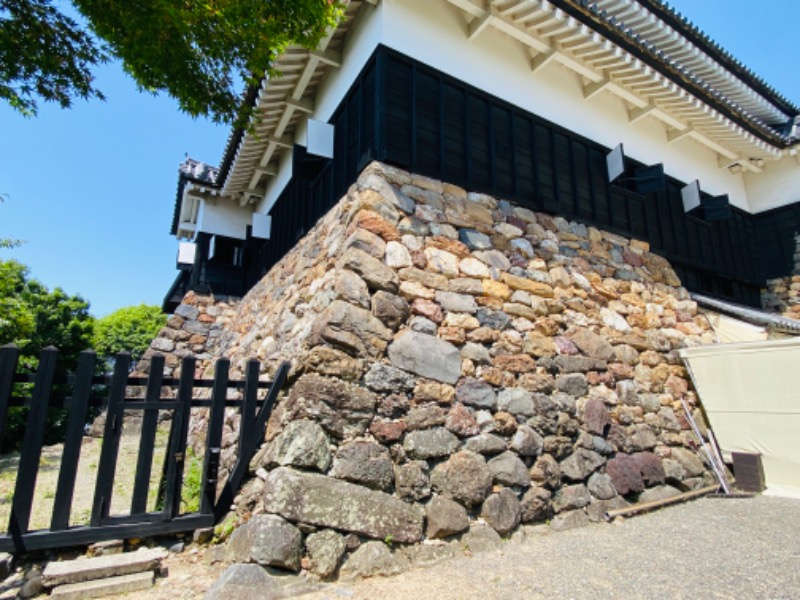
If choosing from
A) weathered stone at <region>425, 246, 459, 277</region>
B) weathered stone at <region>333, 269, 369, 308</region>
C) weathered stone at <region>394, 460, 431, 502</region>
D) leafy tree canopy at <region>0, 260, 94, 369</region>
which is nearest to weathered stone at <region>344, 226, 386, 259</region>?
weathered stone at <region>333, 269, 369, 308</region>

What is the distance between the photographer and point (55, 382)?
2971 mm

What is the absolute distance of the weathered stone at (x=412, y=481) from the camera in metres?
3.47

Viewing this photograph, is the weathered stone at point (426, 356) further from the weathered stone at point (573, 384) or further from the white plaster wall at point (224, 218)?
the white plaster wall at point (224, 218)

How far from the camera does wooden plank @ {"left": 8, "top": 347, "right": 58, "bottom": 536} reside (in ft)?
8.71

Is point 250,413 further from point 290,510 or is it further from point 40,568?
point 40,568

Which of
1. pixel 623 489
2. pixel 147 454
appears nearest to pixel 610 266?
pixel 623 489

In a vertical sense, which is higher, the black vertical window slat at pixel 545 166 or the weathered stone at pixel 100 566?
the black vertical window slat at pixel 545 166

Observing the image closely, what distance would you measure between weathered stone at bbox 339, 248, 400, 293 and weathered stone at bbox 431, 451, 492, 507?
1675 mm

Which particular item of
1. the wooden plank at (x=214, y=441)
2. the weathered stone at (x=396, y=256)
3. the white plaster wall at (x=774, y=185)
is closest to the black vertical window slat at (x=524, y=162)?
the weathered stone at (x=396, y=256)

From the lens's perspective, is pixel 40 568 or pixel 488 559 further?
pixel 488 559

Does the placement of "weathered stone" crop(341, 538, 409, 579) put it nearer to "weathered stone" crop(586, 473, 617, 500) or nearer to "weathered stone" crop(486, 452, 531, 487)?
"weathered stone" crop(486, 452, 531, 487)

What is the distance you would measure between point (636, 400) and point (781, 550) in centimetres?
218

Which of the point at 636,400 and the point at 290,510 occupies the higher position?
the point at 636,400

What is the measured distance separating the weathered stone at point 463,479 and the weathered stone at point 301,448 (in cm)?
100
